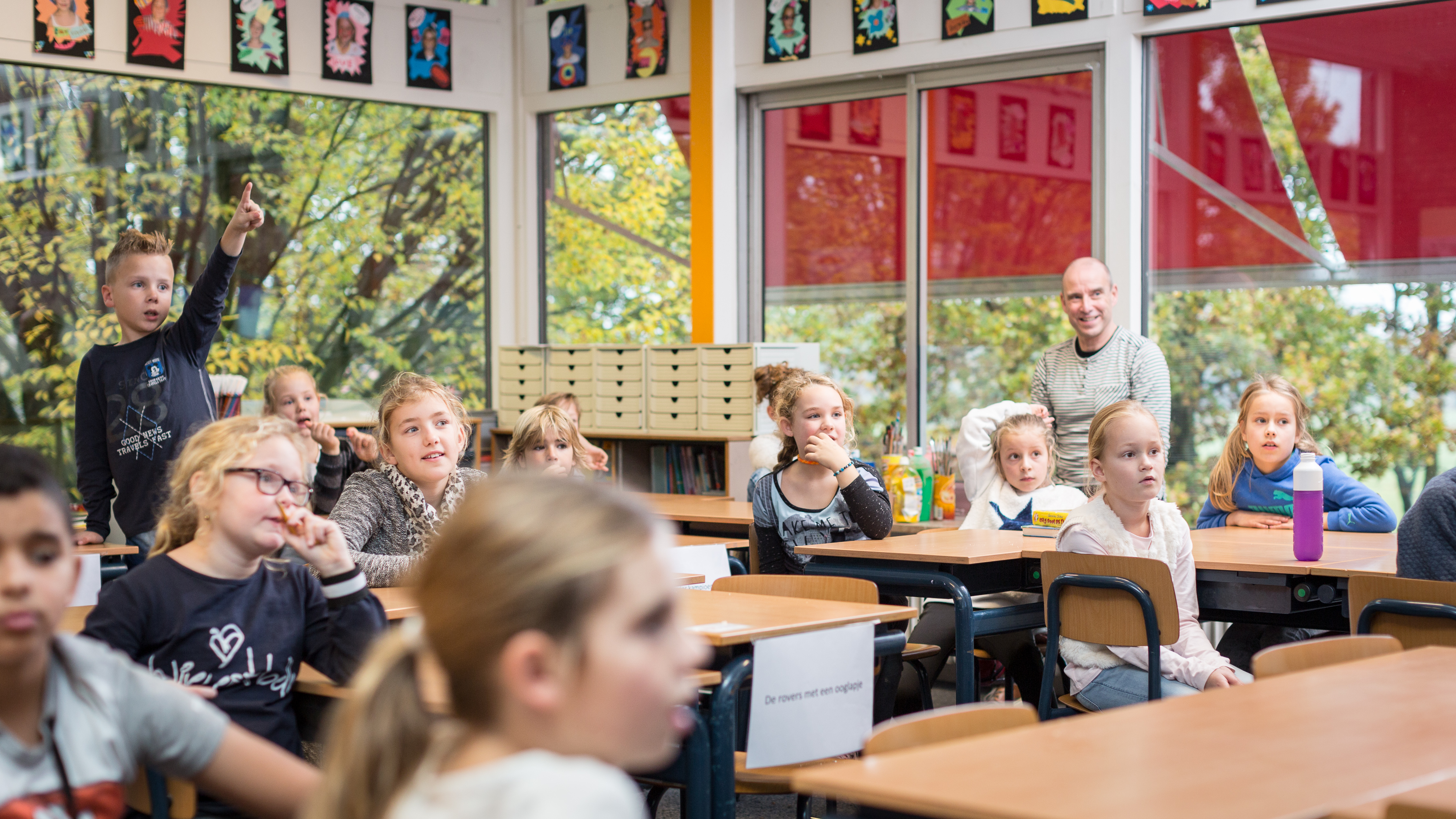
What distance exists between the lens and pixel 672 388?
645 centimetres

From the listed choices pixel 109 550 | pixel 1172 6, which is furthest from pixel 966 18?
pixel 109 550

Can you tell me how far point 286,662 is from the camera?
219cm

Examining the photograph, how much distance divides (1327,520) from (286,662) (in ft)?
11.0

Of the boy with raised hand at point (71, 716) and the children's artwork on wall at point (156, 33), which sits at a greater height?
the children's artwork on wall at point (156, 33)

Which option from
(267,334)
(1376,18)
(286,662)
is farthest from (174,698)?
(267,334)

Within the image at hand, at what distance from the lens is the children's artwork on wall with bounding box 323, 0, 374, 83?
23.4ft

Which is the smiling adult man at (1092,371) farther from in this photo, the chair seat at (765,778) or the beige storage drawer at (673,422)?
the chair seat at (765,778)

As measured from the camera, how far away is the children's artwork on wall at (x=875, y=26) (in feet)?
21.2

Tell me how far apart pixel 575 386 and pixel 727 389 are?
936 millimetres

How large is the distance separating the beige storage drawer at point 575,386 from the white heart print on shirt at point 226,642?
4.56 metres

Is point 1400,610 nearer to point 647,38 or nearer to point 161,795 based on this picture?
point 161,795

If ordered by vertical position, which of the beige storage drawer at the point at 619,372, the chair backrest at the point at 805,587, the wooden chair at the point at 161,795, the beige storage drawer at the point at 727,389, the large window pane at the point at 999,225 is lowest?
the wooden chair at the point at 161,795

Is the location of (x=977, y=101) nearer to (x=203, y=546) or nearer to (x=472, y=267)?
(x=472, y=267)

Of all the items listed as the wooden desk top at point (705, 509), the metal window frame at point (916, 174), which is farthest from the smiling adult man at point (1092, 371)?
the wooden desk top at point (705, 509)
